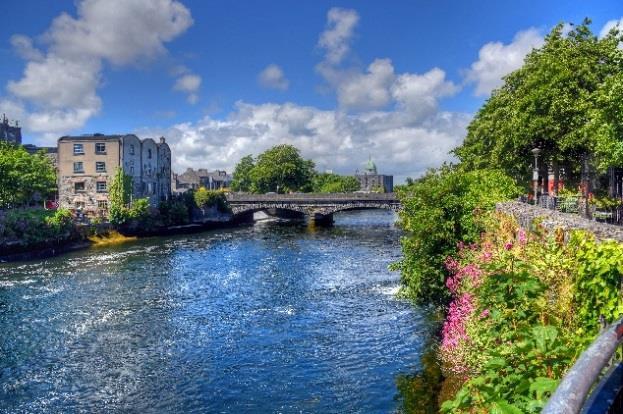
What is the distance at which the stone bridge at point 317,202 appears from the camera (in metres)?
101

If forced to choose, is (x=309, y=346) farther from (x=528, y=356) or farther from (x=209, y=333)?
(x=528, y=356)

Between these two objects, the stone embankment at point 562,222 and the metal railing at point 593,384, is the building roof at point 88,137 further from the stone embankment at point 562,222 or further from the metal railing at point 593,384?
the metal railing at point 593,384

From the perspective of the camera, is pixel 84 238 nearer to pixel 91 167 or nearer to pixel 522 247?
pixel 91 167

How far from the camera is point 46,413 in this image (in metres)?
19.4

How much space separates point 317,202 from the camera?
103 m

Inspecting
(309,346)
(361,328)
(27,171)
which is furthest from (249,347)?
(27,171)

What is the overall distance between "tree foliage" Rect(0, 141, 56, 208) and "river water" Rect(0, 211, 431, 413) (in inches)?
1108

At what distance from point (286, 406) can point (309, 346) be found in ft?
21.8

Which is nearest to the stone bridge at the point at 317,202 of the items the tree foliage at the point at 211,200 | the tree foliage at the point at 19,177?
the tree foliage at the point at 211,200

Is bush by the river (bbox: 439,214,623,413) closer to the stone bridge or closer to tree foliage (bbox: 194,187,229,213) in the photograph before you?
the stone bridge

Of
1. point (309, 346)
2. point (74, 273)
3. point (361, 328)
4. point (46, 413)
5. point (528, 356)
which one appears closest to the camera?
point (528, 356)

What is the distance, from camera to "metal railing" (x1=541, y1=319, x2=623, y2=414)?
3.14 meters

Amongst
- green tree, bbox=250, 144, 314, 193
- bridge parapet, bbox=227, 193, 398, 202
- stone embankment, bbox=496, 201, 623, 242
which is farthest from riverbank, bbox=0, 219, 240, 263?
stone embankment, bbox=496, 201, 623, 242

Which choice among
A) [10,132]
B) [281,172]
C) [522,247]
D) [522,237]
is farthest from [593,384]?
[10,132]
